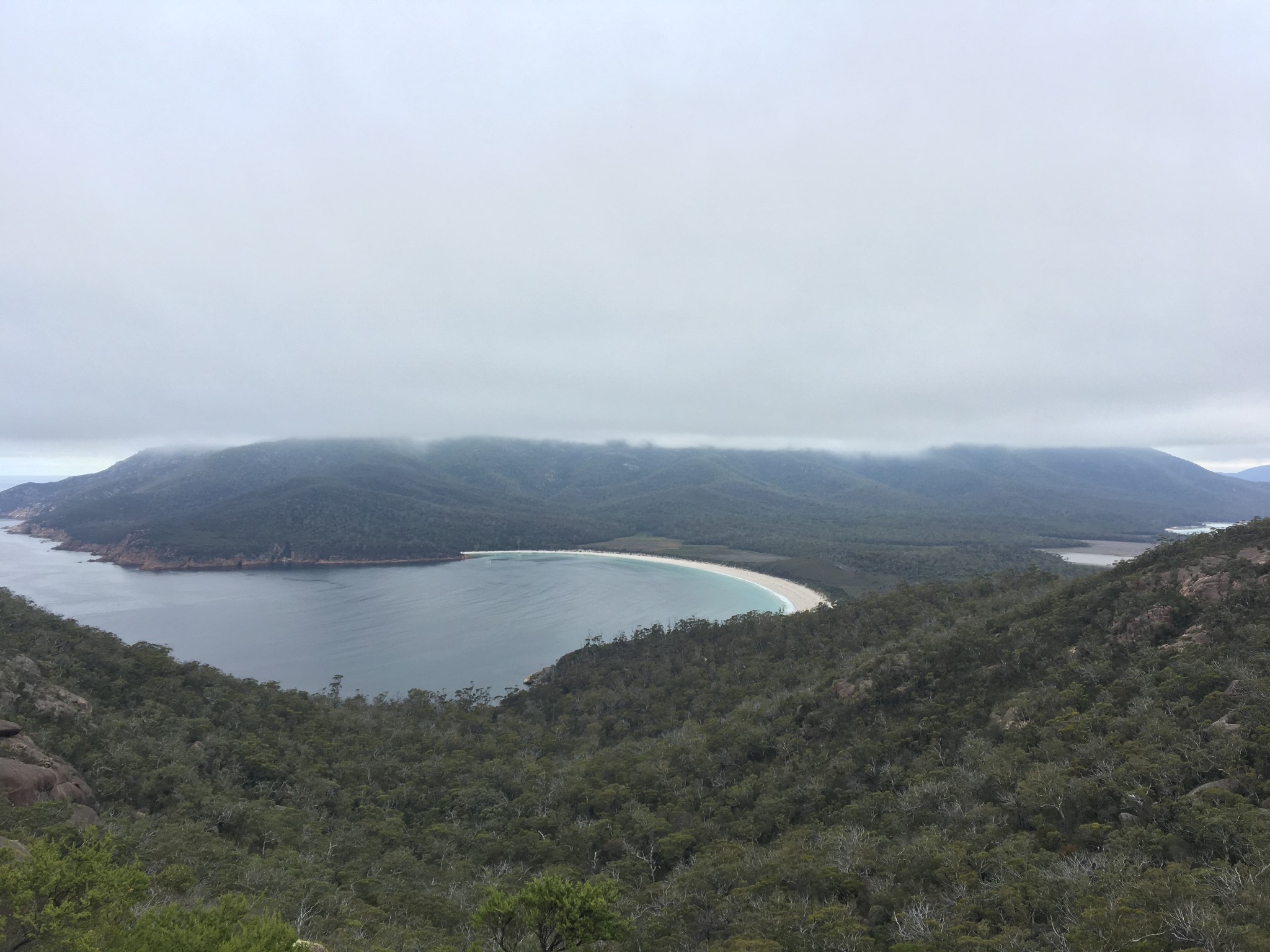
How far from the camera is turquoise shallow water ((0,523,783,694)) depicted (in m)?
99.7

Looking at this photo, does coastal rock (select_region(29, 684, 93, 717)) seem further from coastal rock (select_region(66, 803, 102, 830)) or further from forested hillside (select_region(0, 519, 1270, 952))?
coastal rock (select_region(66, 803, 102, 830))

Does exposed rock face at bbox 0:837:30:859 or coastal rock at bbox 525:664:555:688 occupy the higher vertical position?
exposed rock face at bbox 0:837:30:859

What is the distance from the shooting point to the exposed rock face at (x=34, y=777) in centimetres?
2819

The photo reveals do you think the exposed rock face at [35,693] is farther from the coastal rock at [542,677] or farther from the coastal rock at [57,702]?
the coastal rock at [542,677]

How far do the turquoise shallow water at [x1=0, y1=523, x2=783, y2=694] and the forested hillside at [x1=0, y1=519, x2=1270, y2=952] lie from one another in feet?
111

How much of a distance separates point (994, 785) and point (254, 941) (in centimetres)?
3062


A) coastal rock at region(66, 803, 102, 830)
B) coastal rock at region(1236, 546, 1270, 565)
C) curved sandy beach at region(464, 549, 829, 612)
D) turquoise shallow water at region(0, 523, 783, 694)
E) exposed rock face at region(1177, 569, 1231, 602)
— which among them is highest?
coastal rock at region(1236, 546, 1270, 565)

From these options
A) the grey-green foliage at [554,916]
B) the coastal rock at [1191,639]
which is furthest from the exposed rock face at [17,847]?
the coastal rock at [1191,639]

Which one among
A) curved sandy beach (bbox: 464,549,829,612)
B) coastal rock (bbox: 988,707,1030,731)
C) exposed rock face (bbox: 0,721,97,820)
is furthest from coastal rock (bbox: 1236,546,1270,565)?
curved sandy beach (bbox: 464,549,829,612)

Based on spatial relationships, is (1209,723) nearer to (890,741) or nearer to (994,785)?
→ (994,785)

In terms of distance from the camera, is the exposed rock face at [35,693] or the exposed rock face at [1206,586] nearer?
the exposed rock face at [1206,586]

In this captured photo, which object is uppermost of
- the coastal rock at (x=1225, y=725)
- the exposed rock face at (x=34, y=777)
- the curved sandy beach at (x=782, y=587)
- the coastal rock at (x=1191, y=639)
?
the coastal rock at (x=1191, y=639)

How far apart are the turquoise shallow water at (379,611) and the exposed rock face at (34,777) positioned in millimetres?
57896

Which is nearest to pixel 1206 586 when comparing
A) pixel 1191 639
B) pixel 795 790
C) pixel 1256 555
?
pixel 1256 555
